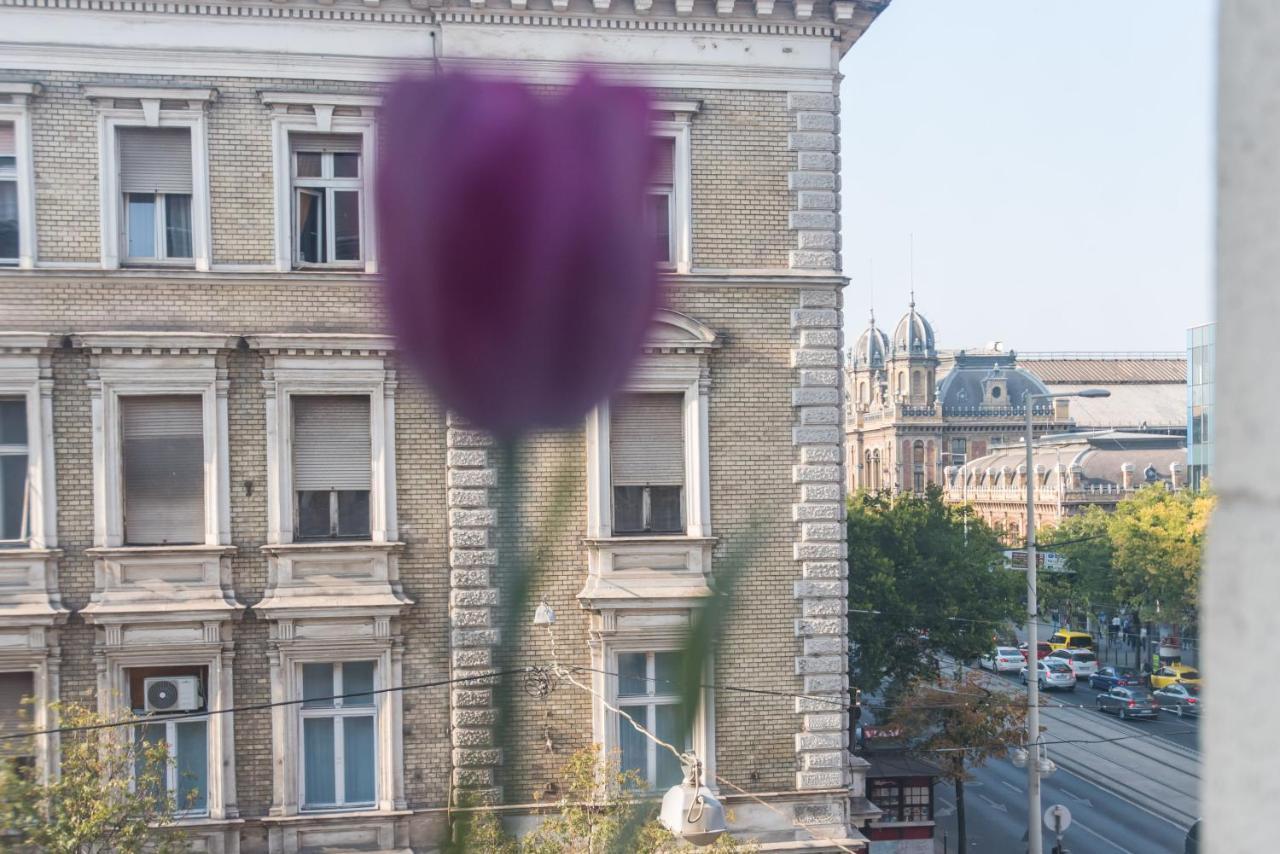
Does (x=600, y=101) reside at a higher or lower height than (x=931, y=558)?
higher

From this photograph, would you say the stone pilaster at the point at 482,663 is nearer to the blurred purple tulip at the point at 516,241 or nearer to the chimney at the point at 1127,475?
the blurred purple tulip at the point at 516,241

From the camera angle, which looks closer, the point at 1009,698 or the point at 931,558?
the point at 1009,698

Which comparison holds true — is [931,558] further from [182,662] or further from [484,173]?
[484,173]

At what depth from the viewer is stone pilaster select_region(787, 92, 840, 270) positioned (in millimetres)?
9906

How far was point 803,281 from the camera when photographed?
9.69 metres

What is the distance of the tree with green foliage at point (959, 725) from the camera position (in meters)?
23.7

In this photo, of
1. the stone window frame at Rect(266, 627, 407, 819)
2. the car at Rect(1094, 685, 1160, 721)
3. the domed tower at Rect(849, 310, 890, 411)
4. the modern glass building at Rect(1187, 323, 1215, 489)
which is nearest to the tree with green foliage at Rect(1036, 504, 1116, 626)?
the car at Rect(1094, 685, 1160, 721)

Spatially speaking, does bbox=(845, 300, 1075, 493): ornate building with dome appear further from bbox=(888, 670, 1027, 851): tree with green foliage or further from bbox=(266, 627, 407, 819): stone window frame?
bbox=(266, 627, 407, 819): stone window frame

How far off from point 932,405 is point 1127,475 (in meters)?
33.7

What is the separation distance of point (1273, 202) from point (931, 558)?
27846 millimetres

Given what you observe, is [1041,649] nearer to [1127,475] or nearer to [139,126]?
[1127,475]

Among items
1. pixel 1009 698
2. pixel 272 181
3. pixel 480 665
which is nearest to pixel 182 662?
pixel 272 181

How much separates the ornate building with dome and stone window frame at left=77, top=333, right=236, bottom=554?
3603 inches

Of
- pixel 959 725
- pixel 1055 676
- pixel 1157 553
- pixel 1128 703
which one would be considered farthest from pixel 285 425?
pixel 1157 553
